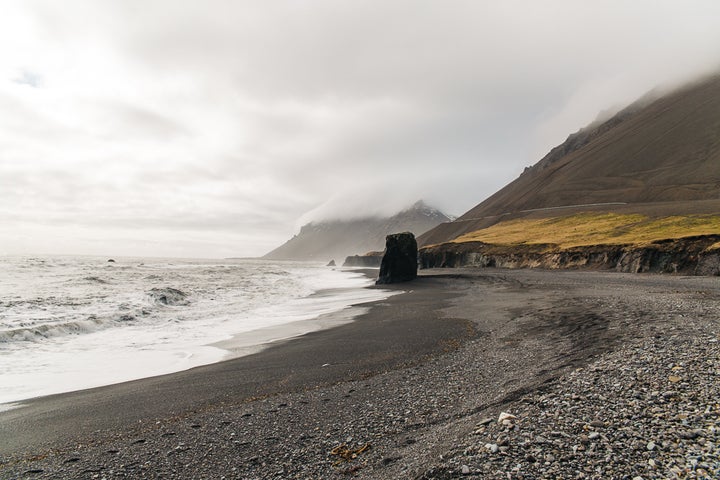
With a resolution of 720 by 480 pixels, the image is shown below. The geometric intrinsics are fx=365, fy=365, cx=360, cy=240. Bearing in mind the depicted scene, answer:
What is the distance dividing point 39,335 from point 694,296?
32.4 metres

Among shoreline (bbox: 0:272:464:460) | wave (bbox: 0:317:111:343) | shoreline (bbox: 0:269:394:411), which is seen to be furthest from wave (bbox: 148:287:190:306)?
shoreline (bbox: 0:272:464:460)

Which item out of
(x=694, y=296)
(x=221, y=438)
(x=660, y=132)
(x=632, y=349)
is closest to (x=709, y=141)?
(x=660, y=132)

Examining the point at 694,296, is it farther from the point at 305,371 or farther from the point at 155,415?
the point at 155,415

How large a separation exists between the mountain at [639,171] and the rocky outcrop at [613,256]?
33889mm

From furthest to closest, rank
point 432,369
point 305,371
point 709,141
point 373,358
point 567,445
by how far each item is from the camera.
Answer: point 709,141
point 373,358
point 305,371
point 432,369
point 567,445

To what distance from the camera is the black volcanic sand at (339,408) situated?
5816 mm

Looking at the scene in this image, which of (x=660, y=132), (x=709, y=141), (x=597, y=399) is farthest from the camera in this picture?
(x=660, y=132)

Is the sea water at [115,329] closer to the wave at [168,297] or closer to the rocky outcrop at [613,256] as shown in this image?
the wave at [168,297]

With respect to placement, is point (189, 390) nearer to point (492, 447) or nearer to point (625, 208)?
point (492, 447)

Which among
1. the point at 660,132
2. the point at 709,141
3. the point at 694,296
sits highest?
the point at 660,132

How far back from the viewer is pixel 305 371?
1126 centimetres

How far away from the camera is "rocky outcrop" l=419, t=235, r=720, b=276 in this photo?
110 feet

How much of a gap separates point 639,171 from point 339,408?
543ft

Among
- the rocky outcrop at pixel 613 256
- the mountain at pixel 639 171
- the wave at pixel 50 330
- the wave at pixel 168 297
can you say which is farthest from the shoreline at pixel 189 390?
the mountain at pixel 639 171
